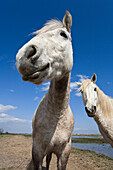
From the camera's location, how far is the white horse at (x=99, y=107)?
3688mm

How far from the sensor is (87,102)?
3.70 meters

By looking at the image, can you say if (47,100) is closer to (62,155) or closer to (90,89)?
(62,155)

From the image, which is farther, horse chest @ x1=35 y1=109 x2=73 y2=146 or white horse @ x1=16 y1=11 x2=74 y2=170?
horse chest @ x1=35 y1=109 x2=73 y2=146

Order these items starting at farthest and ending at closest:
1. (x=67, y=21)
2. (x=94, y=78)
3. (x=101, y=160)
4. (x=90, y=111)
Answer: (x=101, y=160) → (x=94, y=78) → (x=90, y=111) → (x=67, y=21)

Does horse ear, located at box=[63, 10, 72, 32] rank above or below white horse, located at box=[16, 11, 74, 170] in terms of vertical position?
above

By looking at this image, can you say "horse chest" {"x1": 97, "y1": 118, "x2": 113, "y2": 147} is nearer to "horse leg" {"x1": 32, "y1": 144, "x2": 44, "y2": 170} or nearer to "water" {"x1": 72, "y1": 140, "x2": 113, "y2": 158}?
"horse leg" {"x1": 32, "y1": 144, "x2": 44, "y2": 170}

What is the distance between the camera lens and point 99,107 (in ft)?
13.1

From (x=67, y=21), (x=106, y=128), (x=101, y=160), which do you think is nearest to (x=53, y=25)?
(x=67, y=21)

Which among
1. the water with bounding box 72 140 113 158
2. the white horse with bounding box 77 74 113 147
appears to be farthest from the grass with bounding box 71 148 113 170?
the white horse with bounding box 77 74 113 147

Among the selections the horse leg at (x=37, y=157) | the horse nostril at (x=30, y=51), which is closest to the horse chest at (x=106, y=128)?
the horse leg at (x=37, y=157)

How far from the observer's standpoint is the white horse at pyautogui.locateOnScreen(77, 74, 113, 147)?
3.69 m

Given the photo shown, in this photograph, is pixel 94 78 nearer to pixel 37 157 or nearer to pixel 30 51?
pixel 37 157

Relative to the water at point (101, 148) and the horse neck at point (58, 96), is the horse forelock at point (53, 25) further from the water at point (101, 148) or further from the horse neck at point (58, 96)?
the water at point (101, 148)

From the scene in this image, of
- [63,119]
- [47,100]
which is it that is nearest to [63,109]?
[63,119]
